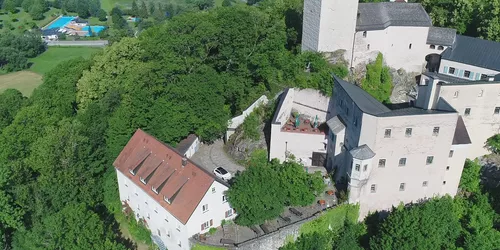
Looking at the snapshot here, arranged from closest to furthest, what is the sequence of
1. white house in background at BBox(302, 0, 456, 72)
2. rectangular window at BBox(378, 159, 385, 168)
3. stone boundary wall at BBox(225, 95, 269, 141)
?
rectangular window at BBox(378, 159, 385, 168) < white house in background at BBox(302, 0, 456, 72) < stone boundary wall at BBox(225, 95, 269, 141)

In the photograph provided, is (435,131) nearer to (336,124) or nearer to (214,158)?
(336,124)

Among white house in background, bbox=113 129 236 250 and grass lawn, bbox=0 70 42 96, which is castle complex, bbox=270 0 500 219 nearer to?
white house in background, bbox=113 129 236 250

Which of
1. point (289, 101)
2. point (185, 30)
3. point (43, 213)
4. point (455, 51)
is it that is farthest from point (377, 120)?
point (43, 213)

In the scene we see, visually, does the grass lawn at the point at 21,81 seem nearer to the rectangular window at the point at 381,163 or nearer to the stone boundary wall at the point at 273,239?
the stone boundary wall at the point at 273,239

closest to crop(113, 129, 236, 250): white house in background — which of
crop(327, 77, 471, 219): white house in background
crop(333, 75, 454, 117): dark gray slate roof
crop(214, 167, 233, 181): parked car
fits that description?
crop(214, 167, 233, 181): parked car

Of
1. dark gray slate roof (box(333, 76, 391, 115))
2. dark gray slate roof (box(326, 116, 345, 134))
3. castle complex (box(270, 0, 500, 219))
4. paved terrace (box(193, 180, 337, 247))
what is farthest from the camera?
dark gray slate roof (box(326, 116, 345, 134))

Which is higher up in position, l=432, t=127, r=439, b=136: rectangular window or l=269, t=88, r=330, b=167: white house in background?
l=432, t=127, r=439, b=136: rectangular window
